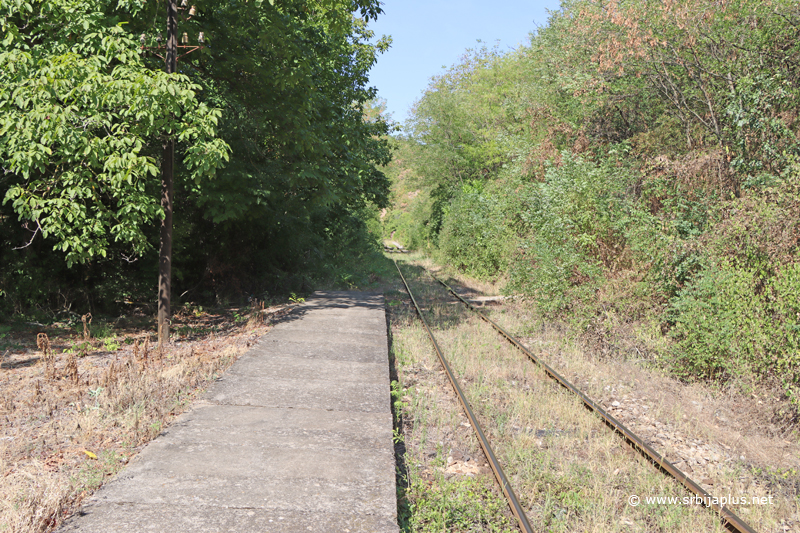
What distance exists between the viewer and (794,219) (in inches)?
300

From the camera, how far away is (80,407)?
244 inches

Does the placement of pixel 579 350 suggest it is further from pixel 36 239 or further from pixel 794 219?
pixel 36 239

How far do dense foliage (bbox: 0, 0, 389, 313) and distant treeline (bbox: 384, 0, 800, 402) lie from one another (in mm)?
5740

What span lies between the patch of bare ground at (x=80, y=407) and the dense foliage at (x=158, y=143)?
187cm

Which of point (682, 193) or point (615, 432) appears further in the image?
point (682, 193)

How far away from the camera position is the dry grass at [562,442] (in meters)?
4.55

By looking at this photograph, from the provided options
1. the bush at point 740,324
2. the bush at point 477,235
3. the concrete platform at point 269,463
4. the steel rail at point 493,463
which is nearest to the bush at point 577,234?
the bush at point 740,324

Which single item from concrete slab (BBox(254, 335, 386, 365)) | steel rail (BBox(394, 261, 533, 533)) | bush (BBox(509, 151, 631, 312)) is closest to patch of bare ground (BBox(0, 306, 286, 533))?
concrete slab (BBox(254, 335, 386, 365))

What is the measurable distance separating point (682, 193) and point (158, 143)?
11.0 metres

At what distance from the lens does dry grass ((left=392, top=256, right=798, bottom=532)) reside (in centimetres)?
455

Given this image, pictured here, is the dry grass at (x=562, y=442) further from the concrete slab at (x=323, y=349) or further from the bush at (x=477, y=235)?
the bush at (x=477, y=235)

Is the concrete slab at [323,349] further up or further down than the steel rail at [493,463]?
further up

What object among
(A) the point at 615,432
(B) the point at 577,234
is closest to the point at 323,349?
(A) the point at 615,432

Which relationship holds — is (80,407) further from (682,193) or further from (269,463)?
(682,193)
